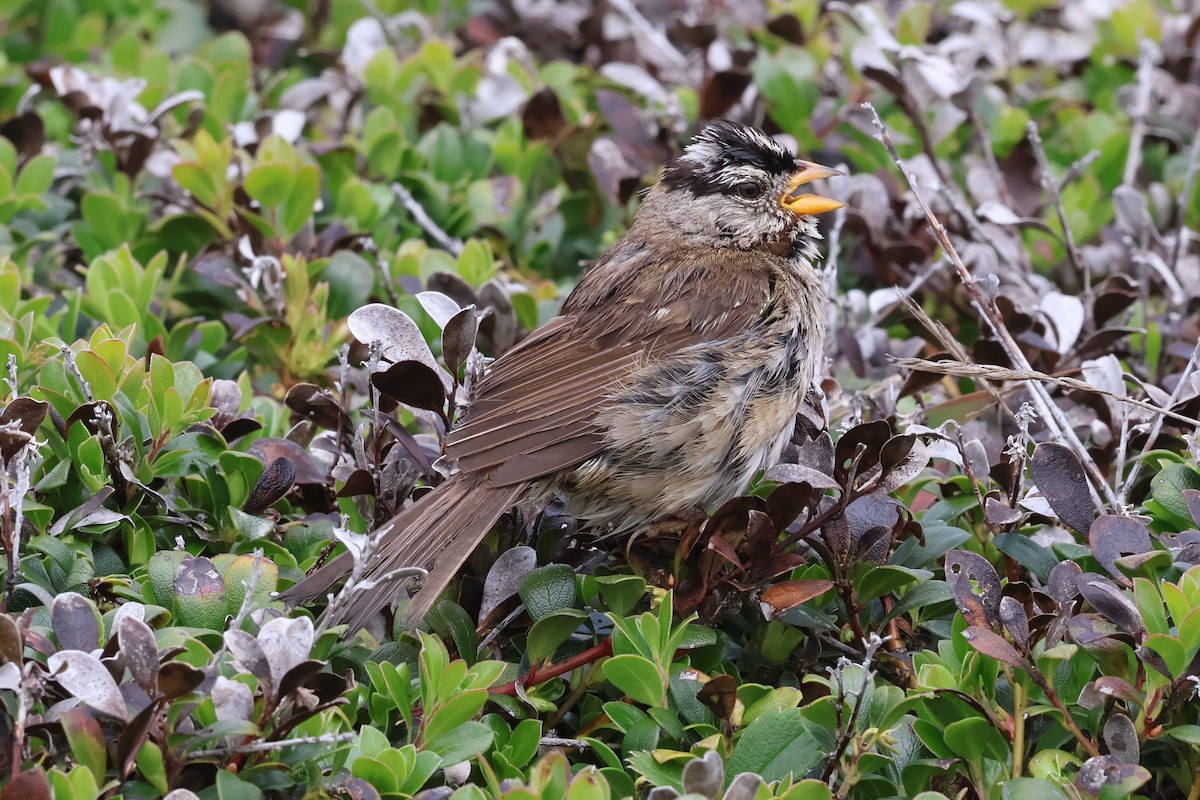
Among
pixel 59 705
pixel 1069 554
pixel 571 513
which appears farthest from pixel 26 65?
pixel 1069 554

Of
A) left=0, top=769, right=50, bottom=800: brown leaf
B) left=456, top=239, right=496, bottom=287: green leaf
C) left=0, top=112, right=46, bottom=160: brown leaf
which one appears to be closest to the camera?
left=0, top=769, right=50, bottom=800: brown leaf

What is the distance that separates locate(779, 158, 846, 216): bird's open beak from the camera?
5.02 meters

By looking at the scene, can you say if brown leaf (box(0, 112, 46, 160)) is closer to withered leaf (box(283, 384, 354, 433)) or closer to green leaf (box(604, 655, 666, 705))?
withered leaf (box(283, 384, 354, 433))

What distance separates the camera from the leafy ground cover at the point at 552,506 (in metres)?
3.06

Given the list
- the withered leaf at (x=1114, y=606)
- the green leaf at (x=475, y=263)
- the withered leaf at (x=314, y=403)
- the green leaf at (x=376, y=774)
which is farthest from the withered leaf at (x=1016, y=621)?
the green leaf at (x=475, y=263)

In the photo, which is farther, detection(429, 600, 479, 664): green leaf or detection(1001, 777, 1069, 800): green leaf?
detection(429, 600, 479, 664): green leaf

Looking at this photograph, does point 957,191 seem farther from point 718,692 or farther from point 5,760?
point 5,760

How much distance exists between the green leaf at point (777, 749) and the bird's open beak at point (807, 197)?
230 centimetres

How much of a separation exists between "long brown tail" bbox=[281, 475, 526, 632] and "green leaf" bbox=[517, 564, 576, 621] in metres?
0.19

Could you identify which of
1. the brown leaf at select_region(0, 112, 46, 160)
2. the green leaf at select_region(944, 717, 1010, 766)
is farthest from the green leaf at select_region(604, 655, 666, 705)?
the brown leaf at select_region(0, 112, 46, 160)

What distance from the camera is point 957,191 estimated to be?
19.1ft

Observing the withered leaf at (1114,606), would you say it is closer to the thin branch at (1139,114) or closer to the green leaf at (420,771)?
the green leaf at (420,771)

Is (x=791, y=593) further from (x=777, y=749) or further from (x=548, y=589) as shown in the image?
(x=548, y=589)

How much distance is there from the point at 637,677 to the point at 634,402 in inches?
46.9
